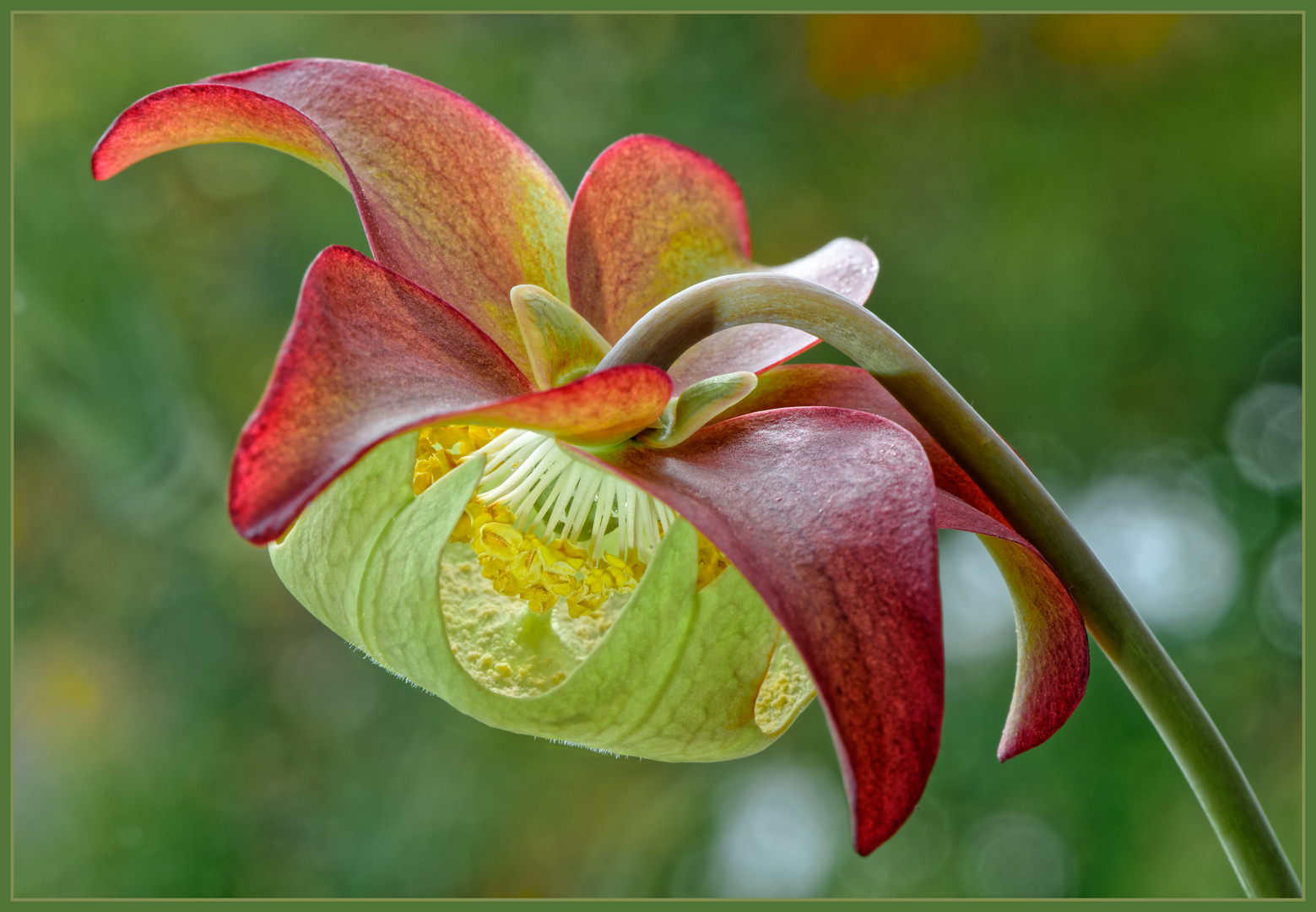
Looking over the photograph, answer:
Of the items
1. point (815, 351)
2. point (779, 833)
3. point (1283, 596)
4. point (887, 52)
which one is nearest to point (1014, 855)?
point (779, 833)

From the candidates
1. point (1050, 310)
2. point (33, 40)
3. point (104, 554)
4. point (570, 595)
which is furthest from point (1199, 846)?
point (33, 40)

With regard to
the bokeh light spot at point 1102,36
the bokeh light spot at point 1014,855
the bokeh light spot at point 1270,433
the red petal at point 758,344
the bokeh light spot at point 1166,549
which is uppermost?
the red petal at point 758,344

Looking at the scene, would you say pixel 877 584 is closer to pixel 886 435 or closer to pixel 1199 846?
pixel 886 435

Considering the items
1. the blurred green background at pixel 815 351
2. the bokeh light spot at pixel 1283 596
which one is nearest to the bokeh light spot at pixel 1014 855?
the blurred green background at pixel 815 351

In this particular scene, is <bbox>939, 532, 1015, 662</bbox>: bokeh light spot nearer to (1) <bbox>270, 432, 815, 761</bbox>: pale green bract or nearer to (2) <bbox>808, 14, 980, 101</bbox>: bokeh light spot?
(2) <bbox>808, 14, 980, 101</bbox>: bokeh light spot

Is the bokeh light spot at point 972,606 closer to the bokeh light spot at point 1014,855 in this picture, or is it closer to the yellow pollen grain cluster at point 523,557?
the bokeh light spot at point 1014,855

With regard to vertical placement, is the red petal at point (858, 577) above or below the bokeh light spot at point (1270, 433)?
above
